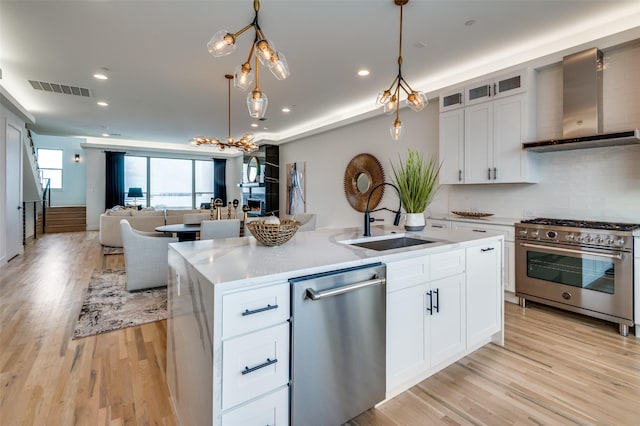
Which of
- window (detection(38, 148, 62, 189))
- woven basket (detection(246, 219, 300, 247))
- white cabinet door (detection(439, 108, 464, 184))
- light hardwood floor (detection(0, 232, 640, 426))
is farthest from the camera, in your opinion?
window (detection(38, 148, 62, 189))

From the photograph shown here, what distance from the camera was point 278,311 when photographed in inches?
51.4

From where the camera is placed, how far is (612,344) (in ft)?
8.46

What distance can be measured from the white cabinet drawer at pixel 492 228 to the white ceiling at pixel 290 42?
6.35ft

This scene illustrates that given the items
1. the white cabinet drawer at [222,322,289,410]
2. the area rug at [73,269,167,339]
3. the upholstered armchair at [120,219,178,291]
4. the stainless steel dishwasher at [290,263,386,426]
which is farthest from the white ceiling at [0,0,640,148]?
the area rug at [73,269,167,339]

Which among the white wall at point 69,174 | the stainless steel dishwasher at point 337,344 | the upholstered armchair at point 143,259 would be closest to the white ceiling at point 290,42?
the upholstered armchair at point 143,259

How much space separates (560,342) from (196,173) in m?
11.7

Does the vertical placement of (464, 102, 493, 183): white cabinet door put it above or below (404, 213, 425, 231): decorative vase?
above

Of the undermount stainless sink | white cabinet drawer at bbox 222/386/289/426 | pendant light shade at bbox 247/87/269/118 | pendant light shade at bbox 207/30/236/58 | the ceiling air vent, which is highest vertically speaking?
the ceiling air vent

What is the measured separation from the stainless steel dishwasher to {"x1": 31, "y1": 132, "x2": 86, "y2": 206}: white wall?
510 inches

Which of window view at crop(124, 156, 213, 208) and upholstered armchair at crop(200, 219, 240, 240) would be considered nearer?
upholstered armchair at crop(200, 219, 240, 240)

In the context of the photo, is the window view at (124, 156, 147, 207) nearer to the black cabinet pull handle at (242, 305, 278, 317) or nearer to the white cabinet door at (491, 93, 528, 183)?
the white cabinet door at (491, 93, 528, 183)

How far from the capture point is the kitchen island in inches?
47.1

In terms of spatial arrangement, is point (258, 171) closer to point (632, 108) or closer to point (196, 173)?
point (196, 173)

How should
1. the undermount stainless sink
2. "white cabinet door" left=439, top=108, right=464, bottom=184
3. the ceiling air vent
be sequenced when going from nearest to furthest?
1. the undermount stainless sink
2. "white cabinet door" left=439, top=108, right=464, bottom=184
3. the ceiling air vent
